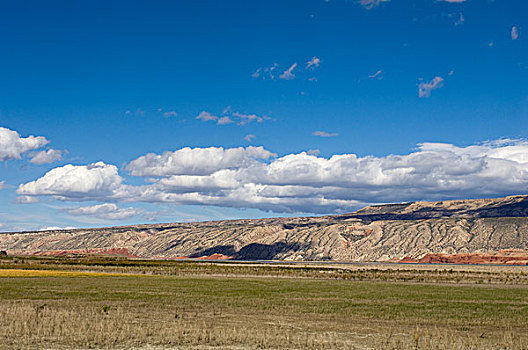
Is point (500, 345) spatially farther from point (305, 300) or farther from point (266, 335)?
point (305, 300)

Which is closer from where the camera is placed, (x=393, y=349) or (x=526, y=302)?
(x=393, y=349)

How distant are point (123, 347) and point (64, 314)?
8.92 meters

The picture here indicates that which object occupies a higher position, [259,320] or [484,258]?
[259,320]

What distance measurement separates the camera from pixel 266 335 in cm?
2273

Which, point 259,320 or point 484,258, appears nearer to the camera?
point 259,320

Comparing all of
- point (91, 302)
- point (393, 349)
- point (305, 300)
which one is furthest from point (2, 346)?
point (305, 300)

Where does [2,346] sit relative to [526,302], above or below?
above

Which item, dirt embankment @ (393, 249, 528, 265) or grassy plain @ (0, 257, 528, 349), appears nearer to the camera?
grassy plain @ (0, 257, 528, 349)

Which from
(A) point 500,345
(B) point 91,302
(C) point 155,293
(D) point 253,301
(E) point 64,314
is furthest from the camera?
(C) point 155,293

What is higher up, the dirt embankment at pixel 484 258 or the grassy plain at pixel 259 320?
the grassy plain at pixel 259 320

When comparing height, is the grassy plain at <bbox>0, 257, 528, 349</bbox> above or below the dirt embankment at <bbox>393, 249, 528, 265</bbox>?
above

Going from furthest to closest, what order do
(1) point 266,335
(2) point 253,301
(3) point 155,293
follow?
(3) point 155,293, (2) point 253,301, (1) point 266,335

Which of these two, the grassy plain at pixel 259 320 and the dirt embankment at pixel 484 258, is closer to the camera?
the grassy plain at pixel 259 320

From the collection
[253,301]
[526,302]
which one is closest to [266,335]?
[253,301]
